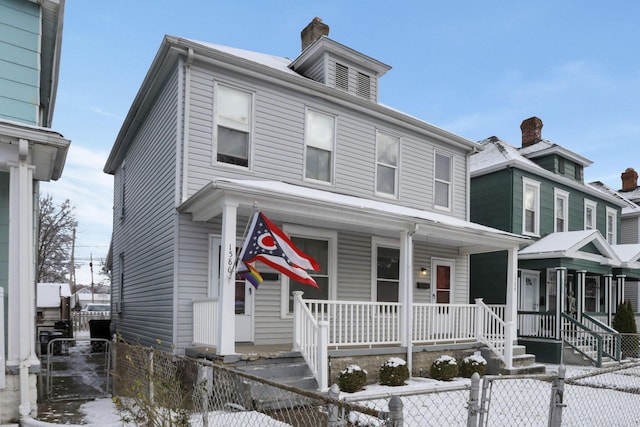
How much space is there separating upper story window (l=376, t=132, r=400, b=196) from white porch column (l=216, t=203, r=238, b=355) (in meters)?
5.61

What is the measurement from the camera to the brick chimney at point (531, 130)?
20.5m

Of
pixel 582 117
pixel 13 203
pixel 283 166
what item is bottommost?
pixel 13 203

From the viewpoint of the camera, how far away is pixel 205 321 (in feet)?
28.1

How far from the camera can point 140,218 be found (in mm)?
12773

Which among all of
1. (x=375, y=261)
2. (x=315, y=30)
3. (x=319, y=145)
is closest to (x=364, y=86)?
(x=315, y=30)

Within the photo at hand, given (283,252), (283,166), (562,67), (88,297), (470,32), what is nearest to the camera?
(283,252)

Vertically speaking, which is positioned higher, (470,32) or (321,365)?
(470,32)

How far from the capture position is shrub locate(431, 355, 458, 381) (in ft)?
32.7

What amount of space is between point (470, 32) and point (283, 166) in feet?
91.9

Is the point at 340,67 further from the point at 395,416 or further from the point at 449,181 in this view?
the point at 395,416

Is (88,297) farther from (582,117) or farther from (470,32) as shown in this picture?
(582,117)

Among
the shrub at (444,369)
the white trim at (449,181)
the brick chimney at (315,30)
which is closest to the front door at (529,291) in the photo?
→ the white trim at (449,181)

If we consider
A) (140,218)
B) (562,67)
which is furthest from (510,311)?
(562,67)

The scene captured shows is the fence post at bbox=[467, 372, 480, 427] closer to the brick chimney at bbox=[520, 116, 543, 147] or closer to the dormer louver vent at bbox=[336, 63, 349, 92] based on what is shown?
the dormer louver vent at bbox=[336, 63, 349, 92]
